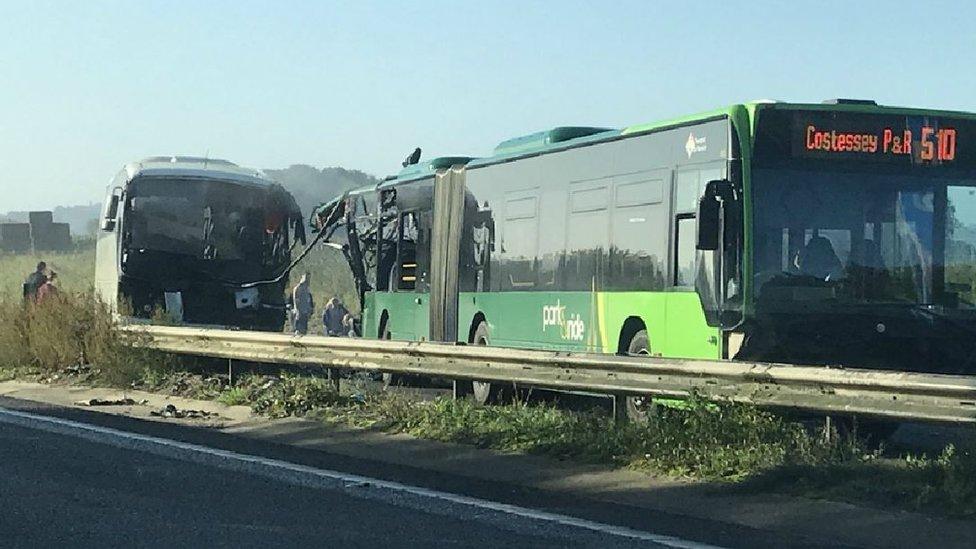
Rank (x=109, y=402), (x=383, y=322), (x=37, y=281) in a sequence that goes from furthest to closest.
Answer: (x=37, y=281), (x=383, y=322), (x=109, y=402)

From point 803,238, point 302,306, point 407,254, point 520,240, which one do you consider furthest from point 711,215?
point 302,306

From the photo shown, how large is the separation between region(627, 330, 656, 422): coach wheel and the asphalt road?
8.86 feet

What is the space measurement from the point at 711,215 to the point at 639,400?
2.12 m

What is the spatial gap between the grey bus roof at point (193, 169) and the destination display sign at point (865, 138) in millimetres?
18576

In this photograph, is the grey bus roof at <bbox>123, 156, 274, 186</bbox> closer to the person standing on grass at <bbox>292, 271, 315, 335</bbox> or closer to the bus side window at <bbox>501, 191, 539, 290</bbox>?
the person standing on grass at <bbox>292, 271, 315, 335</bbox>

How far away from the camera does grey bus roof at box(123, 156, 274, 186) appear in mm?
31906

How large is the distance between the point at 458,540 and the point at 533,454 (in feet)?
14.0

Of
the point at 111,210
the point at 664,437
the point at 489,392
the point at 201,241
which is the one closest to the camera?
the point at 664,437

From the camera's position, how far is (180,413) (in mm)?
17812

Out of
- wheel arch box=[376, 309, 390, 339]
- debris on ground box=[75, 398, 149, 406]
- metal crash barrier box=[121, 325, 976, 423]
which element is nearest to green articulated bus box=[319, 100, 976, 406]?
metal crash barrier box=[121, 325, 976, 423]

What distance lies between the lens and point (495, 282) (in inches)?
852

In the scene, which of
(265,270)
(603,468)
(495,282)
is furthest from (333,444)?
(265,270)

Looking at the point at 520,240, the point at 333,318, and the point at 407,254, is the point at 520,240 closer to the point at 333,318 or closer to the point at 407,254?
the point at 407,254

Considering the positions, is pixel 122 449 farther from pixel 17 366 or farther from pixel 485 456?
pixel 17 366
